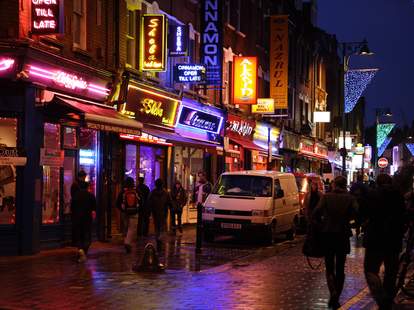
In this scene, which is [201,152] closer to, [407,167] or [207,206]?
[207,206]

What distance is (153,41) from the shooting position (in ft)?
70.4

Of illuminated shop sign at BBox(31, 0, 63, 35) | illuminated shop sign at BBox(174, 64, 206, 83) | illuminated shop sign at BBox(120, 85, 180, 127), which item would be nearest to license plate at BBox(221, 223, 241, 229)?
illuminated shop sign at BBox(120, 85, 180, 127)

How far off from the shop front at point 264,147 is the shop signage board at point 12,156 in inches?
729

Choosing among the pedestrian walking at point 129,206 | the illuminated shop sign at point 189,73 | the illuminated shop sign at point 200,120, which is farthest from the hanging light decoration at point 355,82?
the pedestrian walking at point 129,206

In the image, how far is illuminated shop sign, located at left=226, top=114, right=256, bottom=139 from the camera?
99.9ft

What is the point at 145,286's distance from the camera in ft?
38.2

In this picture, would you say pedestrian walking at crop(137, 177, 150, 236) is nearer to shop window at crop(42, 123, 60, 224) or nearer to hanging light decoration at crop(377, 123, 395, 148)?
shop window at crop(42, 123, 60, 224)

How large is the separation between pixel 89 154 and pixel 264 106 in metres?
15.6

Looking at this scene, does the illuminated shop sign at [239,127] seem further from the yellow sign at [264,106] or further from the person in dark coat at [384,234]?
the person in dark coat at [384,234]

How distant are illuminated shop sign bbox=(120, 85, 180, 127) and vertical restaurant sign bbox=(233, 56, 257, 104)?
6303 mm

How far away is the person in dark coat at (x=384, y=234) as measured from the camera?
9102 millimetres

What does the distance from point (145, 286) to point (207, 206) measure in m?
8.10

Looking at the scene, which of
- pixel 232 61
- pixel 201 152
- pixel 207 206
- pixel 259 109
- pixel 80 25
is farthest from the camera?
pixel 259 109

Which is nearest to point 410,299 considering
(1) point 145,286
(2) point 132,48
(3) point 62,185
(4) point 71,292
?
(1) point 145,286
